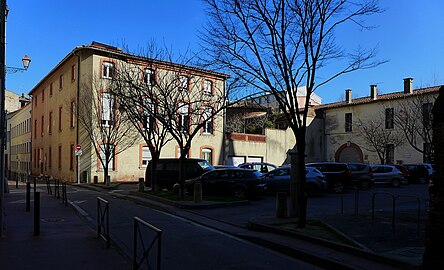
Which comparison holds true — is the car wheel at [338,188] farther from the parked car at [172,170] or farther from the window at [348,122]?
the window at [348,122]

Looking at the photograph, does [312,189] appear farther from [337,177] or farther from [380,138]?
[380,138]

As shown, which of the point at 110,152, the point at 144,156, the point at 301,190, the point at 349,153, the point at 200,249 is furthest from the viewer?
the point at 349,153

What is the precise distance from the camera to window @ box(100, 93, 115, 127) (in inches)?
1131

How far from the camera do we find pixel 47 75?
138 feet

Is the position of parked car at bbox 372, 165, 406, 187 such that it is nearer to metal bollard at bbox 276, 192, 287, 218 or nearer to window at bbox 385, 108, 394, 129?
metal bollard at bbox 276, 192, 287, 218

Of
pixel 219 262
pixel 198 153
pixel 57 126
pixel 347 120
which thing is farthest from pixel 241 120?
pixel 219 262

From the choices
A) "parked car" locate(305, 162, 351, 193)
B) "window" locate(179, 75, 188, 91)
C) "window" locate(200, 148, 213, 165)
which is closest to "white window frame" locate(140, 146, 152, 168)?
"window" locate(200, 148, 213, 165)

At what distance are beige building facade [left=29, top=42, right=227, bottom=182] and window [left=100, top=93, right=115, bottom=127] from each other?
0.33 meters

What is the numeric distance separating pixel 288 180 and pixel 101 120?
1551 cm

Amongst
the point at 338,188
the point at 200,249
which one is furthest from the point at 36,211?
the point at 338,188

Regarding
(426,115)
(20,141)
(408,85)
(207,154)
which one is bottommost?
(207,154)

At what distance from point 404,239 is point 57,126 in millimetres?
36148

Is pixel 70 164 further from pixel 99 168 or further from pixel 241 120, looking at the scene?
pixel 241 120

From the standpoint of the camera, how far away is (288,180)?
19391 millimetres
